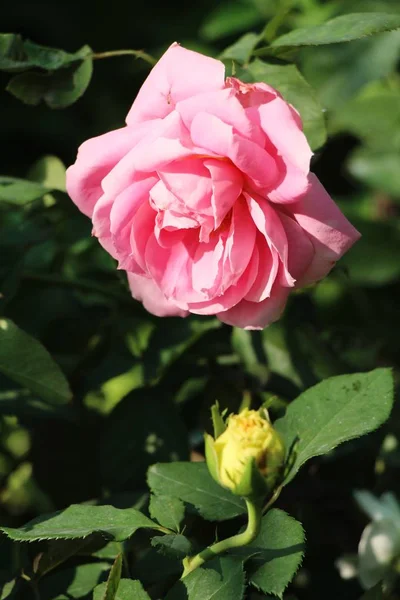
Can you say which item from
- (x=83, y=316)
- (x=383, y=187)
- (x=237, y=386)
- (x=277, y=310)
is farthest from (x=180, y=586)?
(x=383, y=187)

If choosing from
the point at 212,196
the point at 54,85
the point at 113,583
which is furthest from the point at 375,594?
the point at 54,85

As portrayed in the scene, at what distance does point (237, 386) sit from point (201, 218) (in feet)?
1.07

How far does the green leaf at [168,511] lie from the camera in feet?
2.43

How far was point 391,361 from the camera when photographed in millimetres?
1285

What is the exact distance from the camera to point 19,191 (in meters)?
0.95

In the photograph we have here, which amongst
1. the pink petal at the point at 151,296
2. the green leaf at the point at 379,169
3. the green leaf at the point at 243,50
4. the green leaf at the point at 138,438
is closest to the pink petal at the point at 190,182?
the pink petal at the point at 151,296

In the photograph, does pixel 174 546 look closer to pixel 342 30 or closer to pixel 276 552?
pixel 276 552

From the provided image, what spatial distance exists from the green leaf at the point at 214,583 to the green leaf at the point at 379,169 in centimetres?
108

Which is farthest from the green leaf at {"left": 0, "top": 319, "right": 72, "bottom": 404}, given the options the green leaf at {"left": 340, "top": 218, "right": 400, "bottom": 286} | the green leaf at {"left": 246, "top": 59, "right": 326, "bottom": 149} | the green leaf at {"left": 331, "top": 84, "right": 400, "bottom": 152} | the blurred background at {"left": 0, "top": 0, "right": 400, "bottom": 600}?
the green leaf at {"left": 331, "top": 84, "right": 400, "bottom": 152}

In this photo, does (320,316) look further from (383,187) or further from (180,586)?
(180,586)

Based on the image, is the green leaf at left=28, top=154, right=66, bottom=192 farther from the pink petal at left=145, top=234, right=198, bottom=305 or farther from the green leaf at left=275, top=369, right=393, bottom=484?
the green leaf at left=275, top=369, right=393, bottom=484

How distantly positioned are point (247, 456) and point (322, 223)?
A: 0.20 meters

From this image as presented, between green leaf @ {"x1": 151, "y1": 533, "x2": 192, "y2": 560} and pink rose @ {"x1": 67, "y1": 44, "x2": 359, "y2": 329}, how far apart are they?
0.19 meters

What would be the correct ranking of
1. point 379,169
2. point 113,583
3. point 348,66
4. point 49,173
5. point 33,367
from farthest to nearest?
point 379,169
point 348,66
point 49,173
point 33,367
point 113,583
